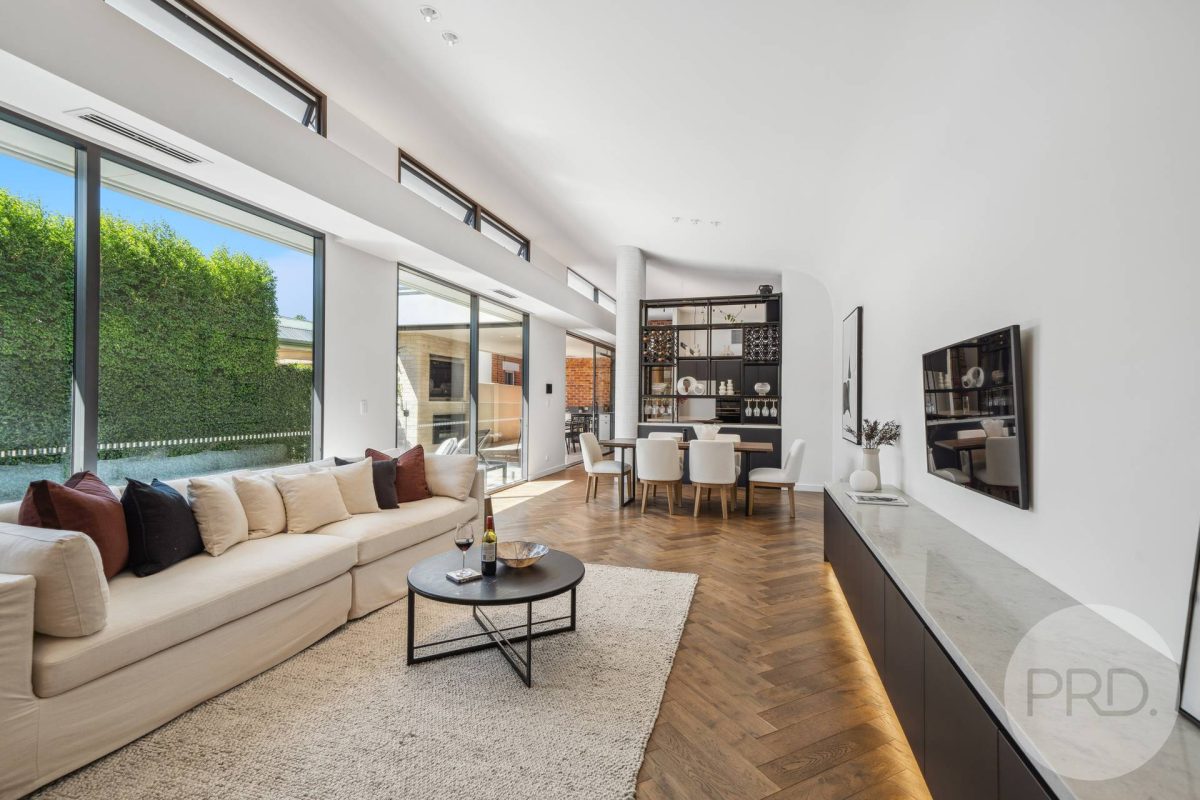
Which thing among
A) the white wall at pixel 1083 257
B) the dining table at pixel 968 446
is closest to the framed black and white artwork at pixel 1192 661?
the white wall at pixel 1083 257

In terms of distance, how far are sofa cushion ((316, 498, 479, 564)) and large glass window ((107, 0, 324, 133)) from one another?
8.49ft

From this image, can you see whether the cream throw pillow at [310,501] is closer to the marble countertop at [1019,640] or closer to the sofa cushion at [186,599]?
the sofa cushion at [186,599]

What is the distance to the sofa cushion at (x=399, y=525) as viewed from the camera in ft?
10.1

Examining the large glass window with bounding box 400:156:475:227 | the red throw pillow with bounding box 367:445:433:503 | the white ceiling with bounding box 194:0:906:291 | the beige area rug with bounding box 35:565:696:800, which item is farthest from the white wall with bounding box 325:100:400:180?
the beige area rug with bounding box 35:565:696:800

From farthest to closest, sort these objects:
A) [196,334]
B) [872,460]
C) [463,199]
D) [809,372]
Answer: [809,372], [463,199], [872,460], [196,334]

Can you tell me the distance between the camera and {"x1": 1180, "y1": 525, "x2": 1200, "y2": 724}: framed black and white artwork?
1.10m

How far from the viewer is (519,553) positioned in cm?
270

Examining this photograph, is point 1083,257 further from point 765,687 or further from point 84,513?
point 84,513

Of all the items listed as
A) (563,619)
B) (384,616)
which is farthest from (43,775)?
(563,619)

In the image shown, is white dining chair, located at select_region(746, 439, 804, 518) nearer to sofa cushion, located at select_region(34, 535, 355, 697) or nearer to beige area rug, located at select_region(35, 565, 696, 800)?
beige area rug, located at select_region(35, 565, 696, 800)

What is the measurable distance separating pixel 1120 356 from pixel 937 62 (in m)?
1.85

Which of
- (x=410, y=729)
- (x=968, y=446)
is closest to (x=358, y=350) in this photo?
(x=410, y=729)

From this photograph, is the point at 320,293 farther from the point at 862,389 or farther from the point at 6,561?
the point at 862,389

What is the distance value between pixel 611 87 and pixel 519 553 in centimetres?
288
